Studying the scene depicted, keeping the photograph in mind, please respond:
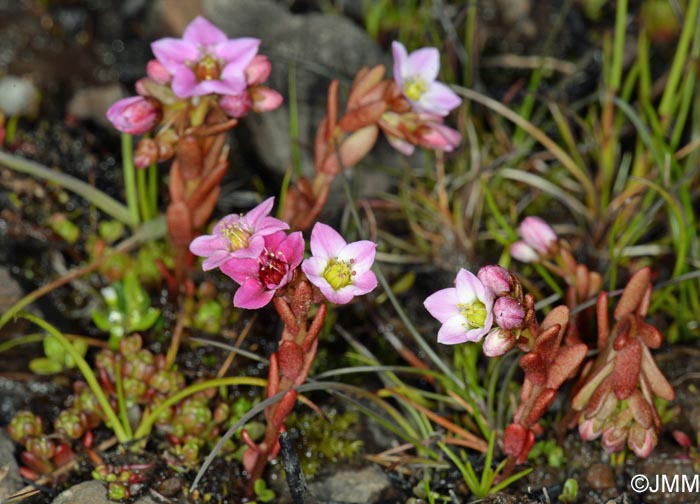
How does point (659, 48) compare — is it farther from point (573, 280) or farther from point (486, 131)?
point (573, 280)

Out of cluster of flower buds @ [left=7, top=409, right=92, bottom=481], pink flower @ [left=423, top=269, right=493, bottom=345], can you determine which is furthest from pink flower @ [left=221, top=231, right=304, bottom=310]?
cluster of flower buds @ [left=7, top=409, right=92, bottom=481]

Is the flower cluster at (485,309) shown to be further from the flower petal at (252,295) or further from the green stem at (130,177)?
the green stem at (130,177)

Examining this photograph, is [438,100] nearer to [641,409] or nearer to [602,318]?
[602,318]

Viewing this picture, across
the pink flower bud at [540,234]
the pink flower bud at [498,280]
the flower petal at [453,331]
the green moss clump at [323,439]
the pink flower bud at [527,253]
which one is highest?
the pink flower bud at [498,280]

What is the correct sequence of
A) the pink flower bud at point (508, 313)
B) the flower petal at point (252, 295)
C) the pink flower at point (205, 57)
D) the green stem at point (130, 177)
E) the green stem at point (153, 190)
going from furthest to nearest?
the green stem at point (153, 190) → the green stem at point (130, 177) → the pink flower at point (205, 57) → the flower petal at point (252, 295) → the pink flower bud at point (508, 313)

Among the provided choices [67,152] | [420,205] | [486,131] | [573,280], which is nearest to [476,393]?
[573,280]

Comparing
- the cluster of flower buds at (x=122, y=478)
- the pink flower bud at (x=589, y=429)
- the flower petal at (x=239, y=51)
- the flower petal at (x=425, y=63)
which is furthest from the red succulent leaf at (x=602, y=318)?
the cluster of flower buds at (x=122, y=478)

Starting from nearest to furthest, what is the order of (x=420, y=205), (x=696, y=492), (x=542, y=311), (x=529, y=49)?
(x=696, y=492)
(x=542, y=311)
(x=420, y=205)
(x=529, y=49)
